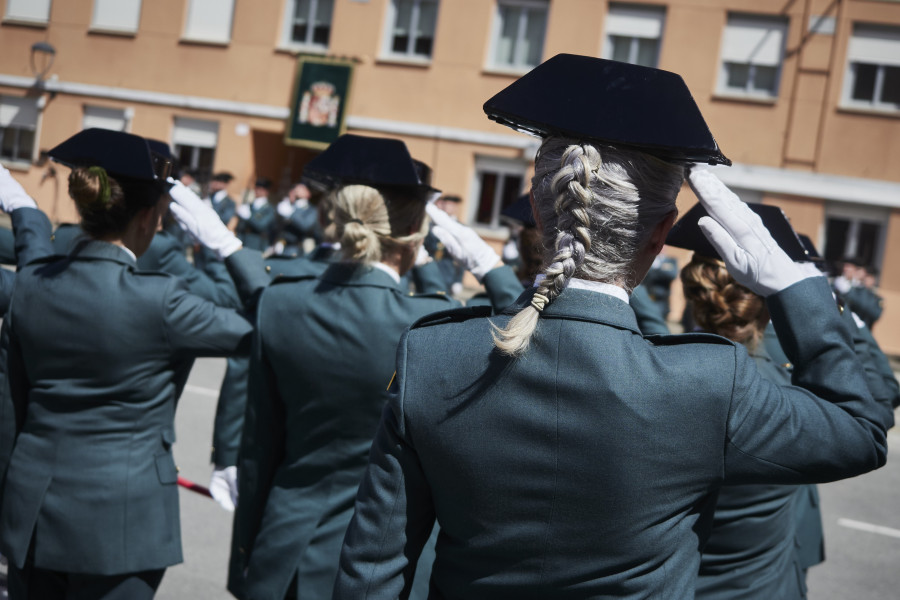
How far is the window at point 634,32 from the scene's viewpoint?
19.4 m

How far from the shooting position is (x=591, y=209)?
5.23ft

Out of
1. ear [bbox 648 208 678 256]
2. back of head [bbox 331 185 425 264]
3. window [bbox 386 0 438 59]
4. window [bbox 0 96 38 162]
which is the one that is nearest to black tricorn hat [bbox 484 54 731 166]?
ear [bbox 648 208 678 256]

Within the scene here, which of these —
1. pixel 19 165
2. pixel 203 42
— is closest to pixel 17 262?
pixel 203 42

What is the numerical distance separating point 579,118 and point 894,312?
18.6m

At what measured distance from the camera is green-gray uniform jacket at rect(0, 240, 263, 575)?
2791 millimetres

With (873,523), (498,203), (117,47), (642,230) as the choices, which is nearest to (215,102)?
(117,47)

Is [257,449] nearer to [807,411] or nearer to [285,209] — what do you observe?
[807,411]

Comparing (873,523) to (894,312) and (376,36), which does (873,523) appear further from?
(376,36)

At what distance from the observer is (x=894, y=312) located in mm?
18109

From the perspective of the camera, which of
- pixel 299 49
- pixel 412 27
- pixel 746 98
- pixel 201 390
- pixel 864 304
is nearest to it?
pixel 201 390

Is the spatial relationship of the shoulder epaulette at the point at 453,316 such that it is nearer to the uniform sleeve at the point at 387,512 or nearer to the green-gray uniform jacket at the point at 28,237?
the uniform sleeve at the point at 387,512

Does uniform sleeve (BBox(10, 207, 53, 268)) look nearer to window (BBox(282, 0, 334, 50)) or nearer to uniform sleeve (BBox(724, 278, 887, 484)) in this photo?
uniform sleeve (BBox(724, 278, 887, 484))

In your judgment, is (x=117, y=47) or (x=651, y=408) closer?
(x=651, y=408)

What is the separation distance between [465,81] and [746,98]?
5814mm
